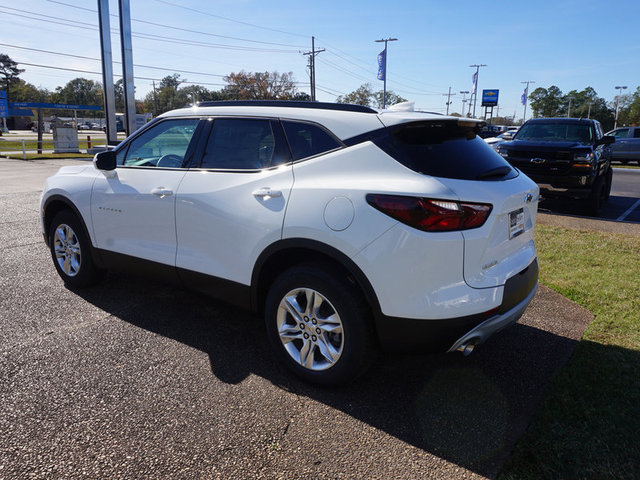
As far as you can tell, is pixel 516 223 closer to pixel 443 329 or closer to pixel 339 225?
pixel 443 329

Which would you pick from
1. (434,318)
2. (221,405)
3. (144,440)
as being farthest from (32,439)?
(434,318)

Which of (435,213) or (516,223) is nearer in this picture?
(435,213)

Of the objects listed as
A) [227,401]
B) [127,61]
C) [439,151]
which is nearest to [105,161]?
[227,401]

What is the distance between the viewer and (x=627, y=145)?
22.8 meters

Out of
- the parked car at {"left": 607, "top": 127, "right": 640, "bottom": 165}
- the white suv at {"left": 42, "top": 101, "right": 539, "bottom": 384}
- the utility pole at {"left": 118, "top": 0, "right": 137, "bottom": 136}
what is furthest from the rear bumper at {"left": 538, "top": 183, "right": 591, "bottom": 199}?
the parked car at {"left": 607, "top": 127, "right": 640, "bottom": 165}

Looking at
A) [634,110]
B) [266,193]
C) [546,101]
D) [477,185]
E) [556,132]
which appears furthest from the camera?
[546,101]

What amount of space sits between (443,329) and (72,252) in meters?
3.74

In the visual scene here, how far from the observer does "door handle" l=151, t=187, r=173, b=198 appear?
3.57 m

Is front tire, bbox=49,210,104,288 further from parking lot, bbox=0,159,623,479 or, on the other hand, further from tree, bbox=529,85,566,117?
tree, bbox=529,85,566,117

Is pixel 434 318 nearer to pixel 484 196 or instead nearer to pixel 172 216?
pixel 484 196

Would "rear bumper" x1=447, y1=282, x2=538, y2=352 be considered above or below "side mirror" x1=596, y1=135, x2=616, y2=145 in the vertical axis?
below

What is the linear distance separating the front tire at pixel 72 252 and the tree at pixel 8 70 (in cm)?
12923

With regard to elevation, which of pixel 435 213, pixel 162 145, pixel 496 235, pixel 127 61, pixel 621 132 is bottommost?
pixel 496 235

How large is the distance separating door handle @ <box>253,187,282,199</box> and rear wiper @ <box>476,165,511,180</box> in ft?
4.01
